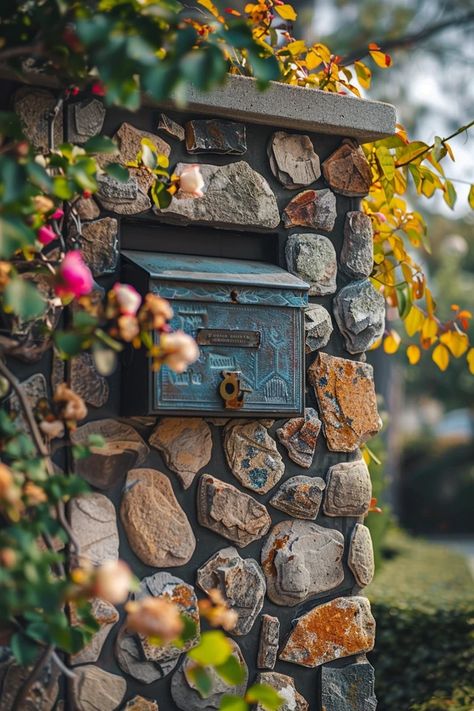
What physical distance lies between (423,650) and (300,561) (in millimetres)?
1785

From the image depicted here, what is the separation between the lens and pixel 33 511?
6.67 feet

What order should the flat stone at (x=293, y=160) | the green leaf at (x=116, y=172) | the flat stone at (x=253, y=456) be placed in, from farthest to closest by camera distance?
the flat stone at (x=293, y=160), the flat stone at (x=253, y=456), the green leaf at (x=116, y=172)

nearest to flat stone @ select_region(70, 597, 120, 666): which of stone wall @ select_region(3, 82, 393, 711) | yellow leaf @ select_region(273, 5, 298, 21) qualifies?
stone wall @ select_region(3, 82, 393, 711)

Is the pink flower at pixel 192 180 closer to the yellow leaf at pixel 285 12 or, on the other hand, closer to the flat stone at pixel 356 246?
the flat stone at pixel 356 246

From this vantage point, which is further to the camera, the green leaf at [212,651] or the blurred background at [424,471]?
the blurred background at [424,471]

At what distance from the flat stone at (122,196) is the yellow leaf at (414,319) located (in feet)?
3.25

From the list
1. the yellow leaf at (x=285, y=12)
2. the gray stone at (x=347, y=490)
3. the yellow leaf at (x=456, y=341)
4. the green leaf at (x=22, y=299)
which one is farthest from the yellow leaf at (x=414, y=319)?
the green leaf at (x=22, y=299)

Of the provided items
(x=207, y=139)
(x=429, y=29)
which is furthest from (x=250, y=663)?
(x=429, y=29)

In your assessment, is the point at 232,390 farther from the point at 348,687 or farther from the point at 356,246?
the point at 348,687

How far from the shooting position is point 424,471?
13.1 m

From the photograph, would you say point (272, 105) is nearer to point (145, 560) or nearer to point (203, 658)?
point (145, 560)

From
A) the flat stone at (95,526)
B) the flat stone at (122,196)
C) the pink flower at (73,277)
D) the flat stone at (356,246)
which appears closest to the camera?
the pink flower at (73,277)

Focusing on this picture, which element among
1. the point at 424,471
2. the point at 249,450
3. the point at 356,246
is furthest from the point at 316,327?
the point at 424,471

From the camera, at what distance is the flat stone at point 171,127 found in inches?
93.8
